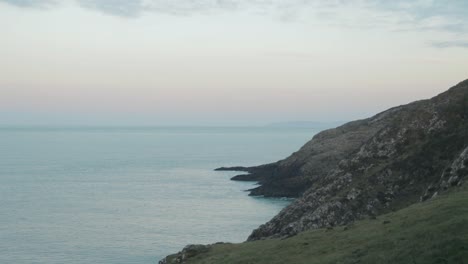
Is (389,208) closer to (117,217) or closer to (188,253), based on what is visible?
(188,253)

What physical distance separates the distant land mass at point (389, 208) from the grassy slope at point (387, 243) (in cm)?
7

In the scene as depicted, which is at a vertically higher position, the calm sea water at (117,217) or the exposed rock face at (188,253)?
the calm sea water at (117,217)

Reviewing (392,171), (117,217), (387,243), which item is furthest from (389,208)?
(117,217)

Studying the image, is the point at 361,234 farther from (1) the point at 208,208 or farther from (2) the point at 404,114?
(1) the point at 208,208

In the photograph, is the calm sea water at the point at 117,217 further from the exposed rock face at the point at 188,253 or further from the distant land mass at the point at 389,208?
the exposed rock face at the point at 188,253

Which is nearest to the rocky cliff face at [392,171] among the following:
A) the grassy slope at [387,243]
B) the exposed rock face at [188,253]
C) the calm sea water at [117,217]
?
the exposed rock face at [188,253]

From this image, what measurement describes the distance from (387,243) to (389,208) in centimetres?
3333

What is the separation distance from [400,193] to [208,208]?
77418mm

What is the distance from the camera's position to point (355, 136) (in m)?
177

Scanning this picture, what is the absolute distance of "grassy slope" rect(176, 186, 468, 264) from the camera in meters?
28.8

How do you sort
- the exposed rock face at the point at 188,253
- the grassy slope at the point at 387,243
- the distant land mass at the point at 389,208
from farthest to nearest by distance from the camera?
the exposed rock face at the point at 188,253 < the distant land mass at the point at 389,208 < the grassy slope at the point at 387,243

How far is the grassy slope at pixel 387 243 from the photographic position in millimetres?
28781

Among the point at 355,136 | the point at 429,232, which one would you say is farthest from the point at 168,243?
the point at 355,136

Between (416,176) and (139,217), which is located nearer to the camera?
(416,176)
